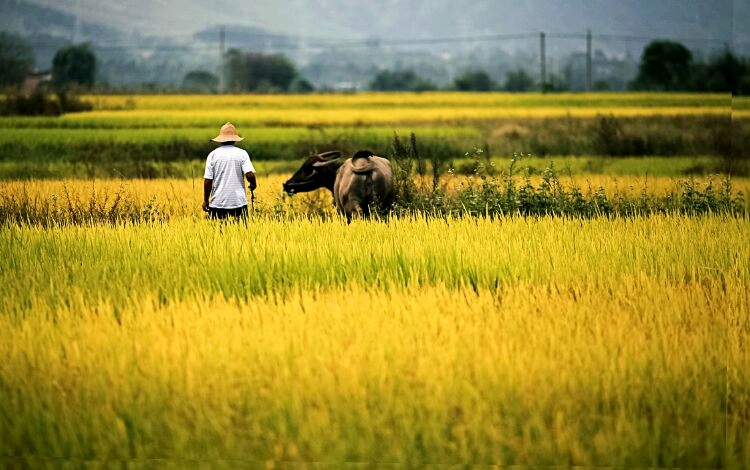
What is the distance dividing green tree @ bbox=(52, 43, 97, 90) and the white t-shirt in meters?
1.45

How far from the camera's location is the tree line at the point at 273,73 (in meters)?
7.74

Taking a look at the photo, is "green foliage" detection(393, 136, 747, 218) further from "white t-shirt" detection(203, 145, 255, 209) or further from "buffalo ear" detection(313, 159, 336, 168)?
"white t-shirt" detection(203, 145, 255, 209)

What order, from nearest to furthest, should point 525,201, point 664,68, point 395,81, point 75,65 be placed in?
point 75,65, point 525,201, point 664,68, point 395,81

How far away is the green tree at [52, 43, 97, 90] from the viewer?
306 inches

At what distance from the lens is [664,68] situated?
12.8 m

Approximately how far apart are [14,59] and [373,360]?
15.0 ft

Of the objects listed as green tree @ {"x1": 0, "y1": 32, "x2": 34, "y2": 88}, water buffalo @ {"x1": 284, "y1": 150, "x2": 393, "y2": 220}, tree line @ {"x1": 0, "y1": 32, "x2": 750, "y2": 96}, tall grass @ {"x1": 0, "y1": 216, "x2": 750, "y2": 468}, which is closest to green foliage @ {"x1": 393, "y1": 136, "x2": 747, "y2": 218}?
water buffalo @ {"x1": 284, "y1": 150, "x2": 393, "y2": 220}

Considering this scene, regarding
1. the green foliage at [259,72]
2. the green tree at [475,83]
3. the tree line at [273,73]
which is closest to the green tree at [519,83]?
the green tree at [475,83]

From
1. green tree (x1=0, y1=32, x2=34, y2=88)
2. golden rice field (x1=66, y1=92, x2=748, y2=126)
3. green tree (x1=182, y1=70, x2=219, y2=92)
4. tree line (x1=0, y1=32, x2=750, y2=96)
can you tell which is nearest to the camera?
green tree (x1=0, y1=32, x2=34, y2=88)

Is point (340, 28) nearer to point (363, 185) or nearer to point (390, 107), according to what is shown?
point (363, 185)

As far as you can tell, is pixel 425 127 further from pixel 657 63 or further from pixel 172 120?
pixel 657 63

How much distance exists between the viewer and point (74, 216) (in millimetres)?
7457

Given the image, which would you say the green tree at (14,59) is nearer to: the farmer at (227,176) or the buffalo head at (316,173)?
the farmer at (227,176)

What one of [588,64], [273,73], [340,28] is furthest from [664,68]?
[340,28]
